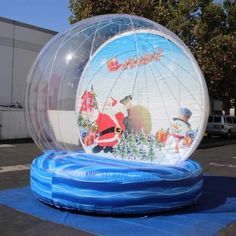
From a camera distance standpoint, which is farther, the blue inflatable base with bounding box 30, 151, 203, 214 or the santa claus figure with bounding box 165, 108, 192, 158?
the santa claus figure with bounding box 165, 108, 192, 158

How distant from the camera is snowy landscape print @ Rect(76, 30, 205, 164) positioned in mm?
9148

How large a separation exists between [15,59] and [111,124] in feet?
52.7

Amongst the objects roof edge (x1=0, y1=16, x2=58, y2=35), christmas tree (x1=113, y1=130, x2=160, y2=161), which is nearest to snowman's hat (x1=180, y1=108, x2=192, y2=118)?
christmas tree (x1=113, y1=130, x2=160, y2=161)

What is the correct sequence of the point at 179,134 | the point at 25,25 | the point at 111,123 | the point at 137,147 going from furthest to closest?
1. the point at 25,25
2. the point at 111,123
3. the point at 137,147
4. the point at 179,134

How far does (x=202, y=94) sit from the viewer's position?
29.2ft

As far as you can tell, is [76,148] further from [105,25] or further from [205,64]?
[205,64]

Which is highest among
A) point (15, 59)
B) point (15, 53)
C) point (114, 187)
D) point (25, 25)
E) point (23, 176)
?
point (25, 25)

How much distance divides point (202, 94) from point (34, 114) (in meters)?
3.39

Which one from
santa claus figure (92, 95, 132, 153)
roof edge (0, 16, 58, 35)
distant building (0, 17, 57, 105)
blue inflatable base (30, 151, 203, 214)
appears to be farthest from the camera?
distant building (0, 17, 57, 105)

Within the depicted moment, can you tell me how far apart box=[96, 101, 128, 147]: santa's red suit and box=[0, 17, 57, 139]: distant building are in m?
13.3

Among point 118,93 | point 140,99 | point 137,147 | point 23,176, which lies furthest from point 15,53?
point 137,147

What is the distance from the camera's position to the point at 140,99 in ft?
31.8

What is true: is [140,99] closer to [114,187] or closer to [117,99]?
[117,99]

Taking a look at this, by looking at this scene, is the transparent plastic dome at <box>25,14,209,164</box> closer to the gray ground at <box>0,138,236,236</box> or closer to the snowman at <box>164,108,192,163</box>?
the snowman at <box>164,108,192,163</box>
